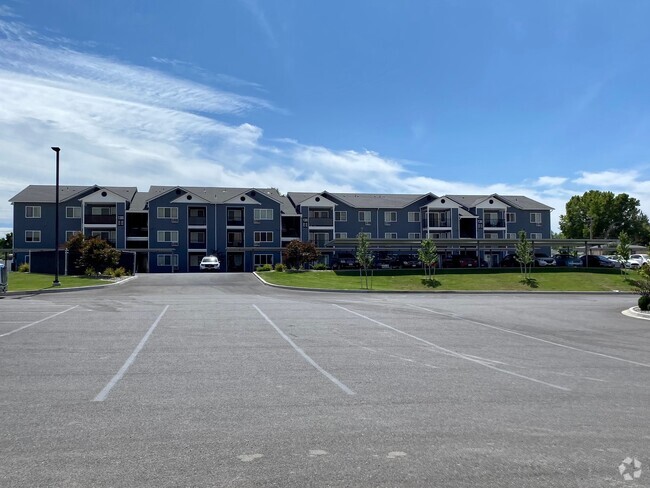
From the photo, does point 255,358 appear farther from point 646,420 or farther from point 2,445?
Answer: point 646,420

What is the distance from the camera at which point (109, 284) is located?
36.6m

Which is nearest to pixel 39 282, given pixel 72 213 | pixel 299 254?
pixel 299 254

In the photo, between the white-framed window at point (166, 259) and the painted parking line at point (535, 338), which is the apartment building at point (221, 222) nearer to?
the white-framed window at point (166, 259)

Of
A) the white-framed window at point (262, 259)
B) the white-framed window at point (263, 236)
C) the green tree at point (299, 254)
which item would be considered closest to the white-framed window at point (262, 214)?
the white-framed window at point (263, 236)

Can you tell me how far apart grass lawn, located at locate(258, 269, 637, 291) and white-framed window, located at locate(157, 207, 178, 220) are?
21.5 meters

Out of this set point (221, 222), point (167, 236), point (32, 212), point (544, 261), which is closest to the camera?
point (544, 261)

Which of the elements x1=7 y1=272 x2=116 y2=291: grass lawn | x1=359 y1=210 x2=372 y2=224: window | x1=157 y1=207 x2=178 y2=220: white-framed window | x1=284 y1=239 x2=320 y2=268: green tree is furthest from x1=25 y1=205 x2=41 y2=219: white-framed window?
x1=359 y1=210 x2=372 y2=224: window

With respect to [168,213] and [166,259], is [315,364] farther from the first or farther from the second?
[168,213]

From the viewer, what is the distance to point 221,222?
6625 centimetres

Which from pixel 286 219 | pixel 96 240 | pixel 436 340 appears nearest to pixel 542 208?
pixel 286 219

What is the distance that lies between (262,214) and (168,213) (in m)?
11.0

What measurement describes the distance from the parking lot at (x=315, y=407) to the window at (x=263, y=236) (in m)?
51.5

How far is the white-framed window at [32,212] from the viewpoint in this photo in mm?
64188

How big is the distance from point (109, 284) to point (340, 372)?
101 feet
